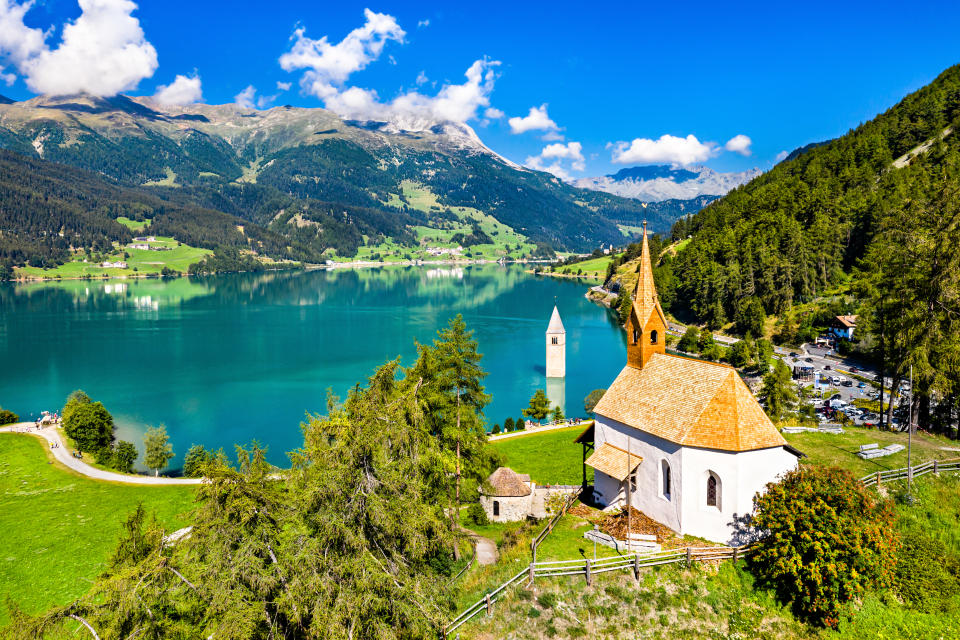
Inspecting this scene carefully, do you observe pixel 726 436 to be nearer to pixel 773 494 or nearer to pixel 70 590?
pixel 773 494

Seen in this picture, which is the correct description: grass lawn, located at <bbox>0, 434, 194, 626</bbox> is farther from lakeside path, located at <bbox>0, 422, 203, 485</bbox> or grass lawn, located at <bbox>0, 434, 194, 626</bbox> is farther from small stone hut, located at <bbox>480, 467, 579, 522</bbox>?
small stone hut, located at <bbox>480, 467, 579, 522</bbox>

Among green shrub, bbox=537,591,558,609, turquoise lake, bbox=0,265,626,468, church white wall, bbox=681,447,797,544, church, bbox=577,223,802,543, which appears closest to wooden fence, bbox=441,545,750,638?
green shrub, bbox=537,591,558,609

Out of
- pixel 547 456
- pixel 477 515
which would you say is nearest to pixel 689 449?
pixel 477 515

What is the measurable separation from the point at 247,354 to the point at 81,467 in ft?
188

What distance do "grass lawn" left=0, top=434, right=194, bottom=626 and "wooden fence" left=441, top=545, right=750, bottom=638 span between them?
1182cm

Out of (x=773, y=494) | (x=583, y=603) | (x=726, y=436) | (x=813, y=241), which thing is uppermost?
(x=813, y=241)

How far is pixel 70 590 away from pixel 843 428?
143 ft

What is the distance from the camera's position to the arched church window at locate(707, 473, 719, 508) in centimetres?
2175

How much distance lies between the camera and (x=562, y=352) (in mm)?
77625

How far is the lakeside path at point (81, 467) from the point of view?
131ft

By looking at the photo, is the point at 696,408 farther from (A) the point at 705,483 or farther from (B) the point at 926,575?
(B) the point at 926,575

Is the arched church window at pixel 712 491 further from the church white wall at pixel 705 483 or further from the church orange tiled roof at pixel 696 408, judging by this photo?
the church orange tiled roof at pixel 696 408

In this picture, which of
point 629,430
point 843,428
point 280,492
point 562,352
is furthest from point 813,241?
point 280,492

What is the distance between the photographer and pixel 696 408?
74.1 feet
